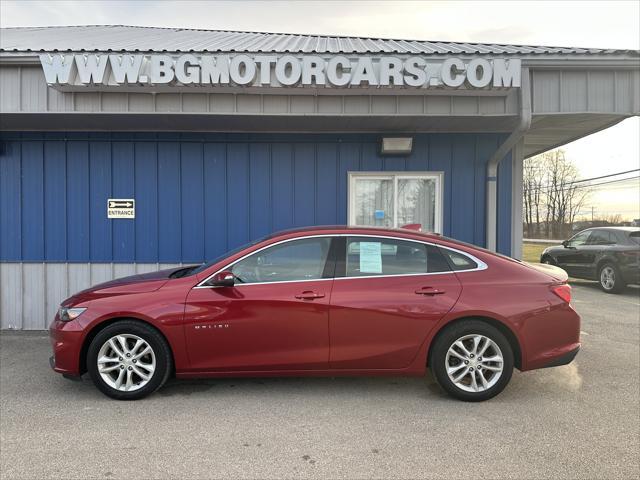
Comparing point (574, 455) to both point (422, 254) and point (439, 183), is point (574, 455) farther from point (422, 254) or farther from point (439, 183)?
point (439, 183)

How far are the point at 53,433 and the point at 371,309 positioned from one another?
2690 millimetres

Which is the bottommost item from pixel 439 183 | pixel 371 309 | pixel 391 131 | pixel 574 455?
pixel 574 455

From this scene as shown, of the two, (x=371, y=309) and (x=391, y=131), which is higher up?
(x=391, y=131)

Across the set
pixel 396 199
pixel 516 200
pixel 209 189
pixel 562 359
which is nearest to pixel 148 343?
pixel 209 189

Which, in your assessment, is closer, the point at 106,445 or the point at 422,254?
the point at 106,445

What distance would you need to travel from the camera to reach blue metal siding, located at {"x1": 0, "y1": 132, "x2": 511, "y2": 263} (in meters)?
6.62

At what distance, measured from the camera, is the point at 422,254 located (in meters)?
4.08

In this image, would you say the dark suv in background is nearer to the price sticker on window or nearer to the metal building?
the metal building

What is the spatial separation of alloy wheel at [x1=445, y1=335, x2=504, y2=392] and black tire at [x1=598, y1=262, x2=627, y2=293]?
28.1 feet

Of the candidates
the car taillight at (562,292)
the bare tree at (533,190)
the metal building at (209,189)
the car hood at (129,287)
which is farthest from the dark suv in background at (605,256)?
the bare tree at (533,190)

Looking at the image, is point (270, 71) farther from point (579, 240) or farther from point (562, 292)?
point (579, 240)

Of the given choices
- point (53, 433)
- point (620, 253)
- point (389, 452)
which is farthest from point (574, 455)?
point (620, 253)

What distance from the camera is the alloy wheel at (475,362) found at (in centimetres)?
388

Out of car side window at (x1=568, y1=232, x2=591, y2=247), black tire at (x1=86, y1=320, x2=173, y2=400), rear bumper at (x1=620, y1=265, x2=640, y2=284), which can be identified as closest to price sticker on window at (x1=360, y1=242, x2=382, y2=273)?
black tire at (x1=86, y1=320, x2=173, y2=400)
